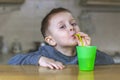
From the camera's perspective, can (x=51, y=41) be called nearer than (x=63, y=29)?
No

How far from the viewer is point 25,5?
329 centimetres

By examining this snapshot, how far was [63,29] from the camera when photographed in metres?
1.52

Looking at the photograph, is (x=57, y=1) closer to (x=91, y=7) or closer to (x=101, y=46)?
(x=91, y=7)

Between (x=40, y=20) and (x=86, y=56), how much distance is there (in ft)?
7.52

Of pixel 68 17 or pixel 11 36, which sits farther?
pixel 11 36

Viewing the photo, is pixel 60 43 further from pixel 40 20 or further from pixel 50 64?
pixel 40 20

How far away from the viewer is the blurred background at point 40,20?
10.6 feet

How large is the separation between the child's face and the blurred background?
1.56 m

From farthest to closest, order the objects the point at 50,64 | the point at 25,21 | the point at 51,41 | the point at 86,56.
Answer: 1. the point at 25,21
2. the point at 51,41
3. the point at 50,64
4. the point at 86,56

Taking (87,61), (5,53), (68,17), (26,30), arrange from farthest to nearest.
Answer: (26,30) → (5,53) → (68,17) → (87,61)

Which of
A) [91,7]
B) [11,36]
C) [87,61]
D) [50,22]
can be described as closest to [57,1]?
[91,7]

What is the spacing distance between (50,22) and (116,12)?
1976 mm

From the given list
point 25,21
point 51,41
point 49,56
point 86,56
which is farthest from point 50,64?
point 25,21

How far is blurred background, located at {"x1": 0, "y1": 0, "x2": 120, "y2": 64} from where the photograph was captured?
3.23 meters
